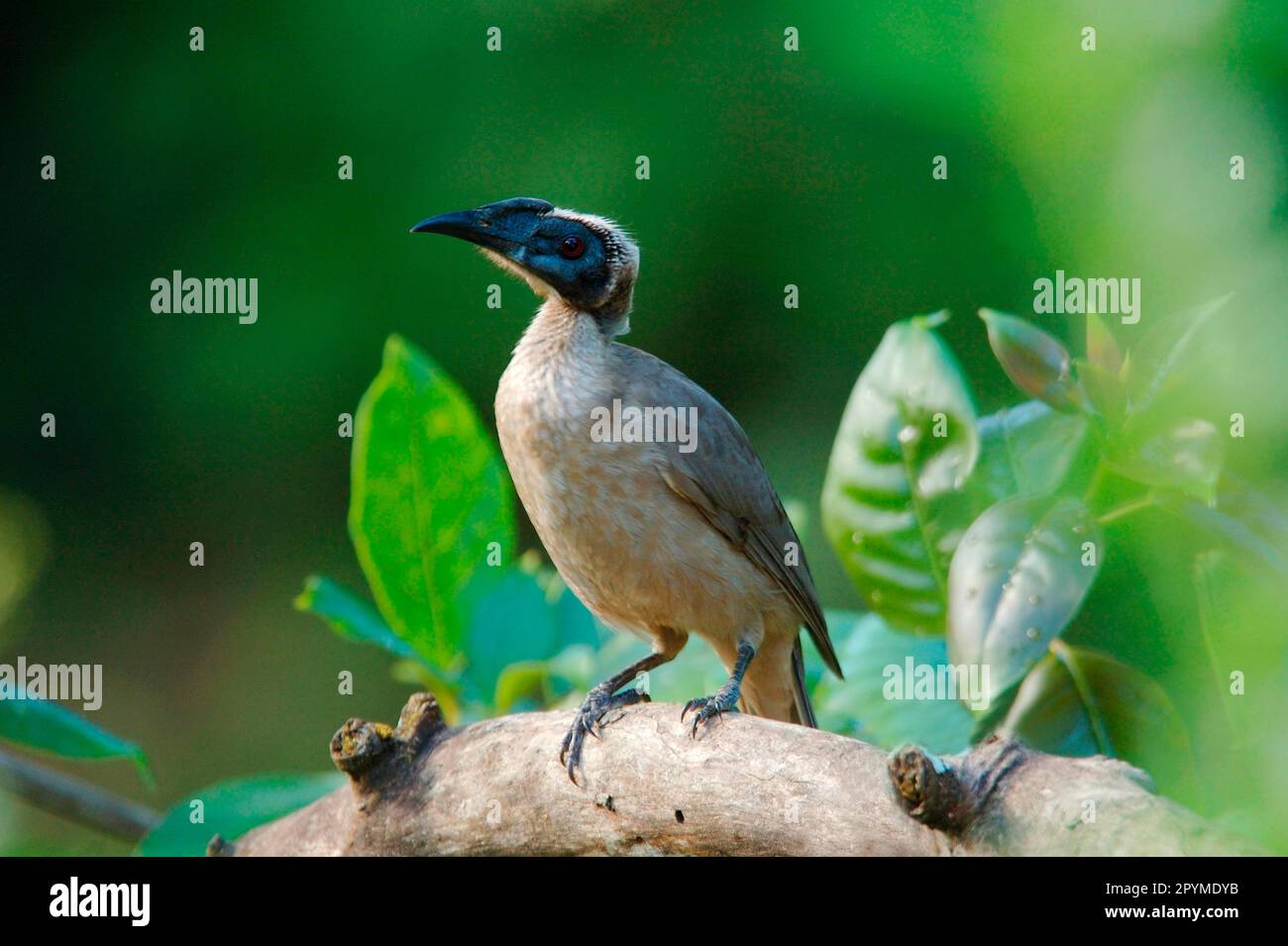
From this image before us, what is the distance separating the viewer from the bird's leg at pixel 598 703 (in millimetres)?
1896

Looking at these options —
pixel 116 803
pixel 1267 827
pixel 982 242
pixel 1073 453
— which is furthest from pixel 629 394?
pixel 982 242

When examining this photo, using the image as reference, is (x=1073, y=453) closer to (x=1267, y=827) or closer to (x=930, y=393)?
(x=930, y=393)

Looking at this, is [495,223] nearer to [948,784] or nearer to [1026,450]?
Answer: [1026,450]

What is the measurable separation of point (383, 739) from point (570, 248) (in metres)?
0.99

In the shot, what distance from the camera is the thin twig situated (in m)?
2.06

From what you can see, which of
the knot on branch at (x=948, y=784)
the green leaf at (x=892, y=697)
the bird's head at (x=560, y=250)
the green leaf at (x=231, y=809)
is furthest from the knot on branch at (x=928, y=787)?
the bird's head at (x=560, y=250)

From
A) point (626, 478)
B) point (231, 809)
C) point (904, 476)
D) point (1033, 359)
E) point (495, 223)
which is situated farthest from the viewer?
point (495, 223)

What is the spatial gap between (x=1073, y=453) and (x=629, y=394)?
942mm

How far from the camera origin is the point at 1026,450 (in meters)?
1.63

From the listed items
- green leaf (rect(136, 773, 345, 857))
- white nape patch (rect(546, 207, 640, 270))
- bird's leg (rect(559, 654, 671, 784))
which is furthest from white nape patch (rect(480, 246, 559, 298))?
green leaf (rect(136, 773, 345, 857))

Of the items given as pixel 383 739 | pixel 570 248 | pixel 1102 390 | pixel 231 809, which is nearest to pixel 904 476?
pixel 1102 390

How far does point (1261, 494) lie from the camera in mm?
1535

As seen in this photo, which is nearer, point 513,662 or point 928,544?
point 928,544

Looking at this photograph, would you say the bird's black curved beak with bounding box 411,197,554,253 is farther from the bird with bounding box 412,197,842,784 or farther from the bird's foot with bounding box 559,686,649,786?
the bird's foot with bounding box 559,686,649,786
